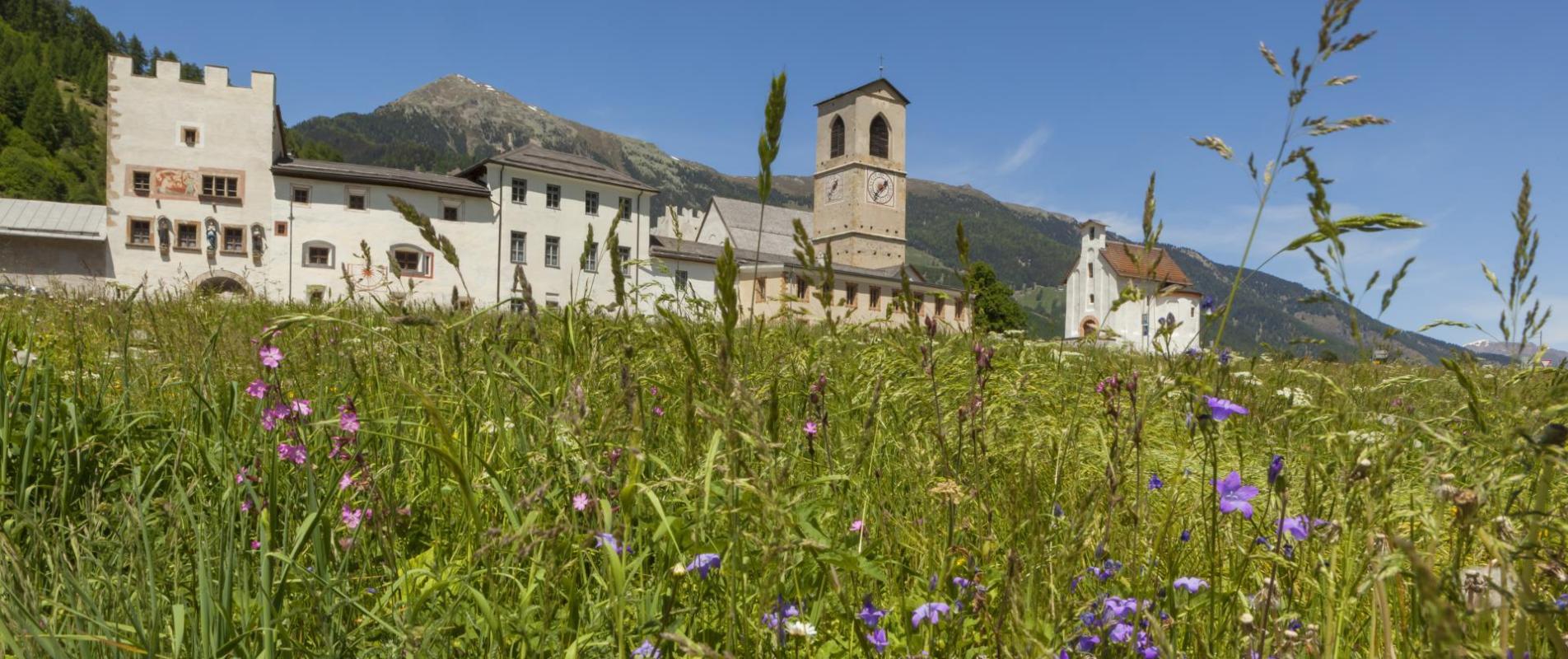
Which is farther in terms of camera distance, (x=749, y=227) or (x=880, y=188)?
(x=749, y=227)

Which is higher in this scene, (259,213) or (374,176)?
(374,176)

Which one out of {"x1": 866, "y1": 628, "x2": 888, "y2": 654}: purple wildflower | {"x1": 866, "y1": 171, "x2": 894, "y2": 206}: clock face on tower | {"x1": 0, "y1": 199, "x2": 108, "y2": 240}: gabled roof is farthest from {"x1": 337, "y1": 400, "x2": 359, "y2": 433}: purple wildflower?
{"x1": 866, "y1": 171, "x2": 894, "y2": 206}: clock face on tower

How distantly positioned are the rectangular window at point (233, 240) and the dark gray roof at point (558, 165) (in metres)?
11.4

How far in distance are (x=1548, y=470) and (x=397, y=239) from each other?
4532 cm

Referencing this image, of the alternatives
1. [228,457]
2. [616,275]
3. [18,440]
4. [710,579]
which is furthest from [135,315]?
[710,579]

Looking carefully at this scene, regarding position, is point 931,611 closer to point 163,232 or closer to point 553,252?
point 553,252

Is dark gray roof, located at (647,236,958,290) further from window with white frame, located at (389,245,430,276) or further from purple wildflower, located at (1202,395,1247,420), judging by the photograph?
purple wildflower, located at (1202,395,1247,420)

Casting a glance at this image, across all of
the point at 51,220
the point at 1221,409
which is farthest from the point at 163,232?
the point at 1221,409

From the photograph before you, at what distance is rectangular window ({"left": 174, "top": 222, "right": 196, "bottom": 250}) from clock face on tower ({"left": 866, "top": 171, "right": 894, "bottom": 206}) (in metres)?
51.8

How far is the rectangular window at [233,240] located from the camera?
125ft

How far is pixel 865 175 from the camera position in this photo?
73750 mm

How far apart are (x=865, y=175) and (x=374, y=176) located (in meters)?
45.2

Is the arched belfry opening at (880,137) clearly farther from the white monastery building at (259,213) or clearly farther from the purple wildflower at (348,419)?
the purple wildflower at (348,419)

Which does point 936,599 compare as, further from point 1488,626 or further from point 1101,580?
point 1488,626
